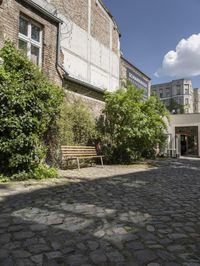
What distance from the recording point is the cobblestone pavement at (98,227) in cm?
262

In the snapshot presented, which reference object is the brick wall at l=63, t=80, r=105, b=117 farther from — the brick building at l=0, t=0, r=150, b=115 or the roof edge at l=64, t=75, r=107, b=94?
the roof edge at l=64, t=75, r=107, b=94

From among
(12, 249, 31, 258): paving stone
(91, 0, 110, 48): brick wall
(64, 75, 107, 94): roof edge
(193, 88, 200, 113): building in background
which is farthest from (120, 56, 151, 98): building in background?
(193, 88, 200, 113): building in background

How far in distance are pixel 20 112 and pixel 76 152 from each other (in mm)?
3690

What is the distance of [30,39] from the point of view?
30.3 ft

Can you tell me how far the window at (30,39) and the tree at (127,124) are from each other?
4.07 metres

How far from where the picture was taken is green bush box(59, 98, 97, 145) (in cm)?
1002

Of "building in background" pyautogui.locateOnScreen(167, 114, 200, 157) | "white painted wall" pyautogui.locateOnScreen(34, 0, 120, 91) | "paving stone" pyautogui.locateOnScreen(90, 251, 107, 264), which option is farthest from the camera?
"building in background" pyautogui.locateOnScreen(167, 114, 200, 157)

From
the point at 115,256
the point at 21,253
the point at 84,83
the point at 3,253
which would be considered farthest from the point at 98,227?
the point at 84,83

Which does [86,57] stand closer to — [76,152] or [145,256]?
[76,152]

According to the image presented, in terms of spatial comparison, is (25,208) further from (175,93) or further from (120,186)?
(175,93)

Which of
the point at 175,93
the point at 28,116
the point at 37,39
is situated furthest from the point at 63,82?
the point at 175,93

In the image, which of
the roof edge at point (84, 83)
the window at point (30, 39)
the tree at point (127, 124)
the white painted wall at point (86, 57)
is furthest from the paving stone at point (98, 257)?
the white painted wall at point (86, 57)

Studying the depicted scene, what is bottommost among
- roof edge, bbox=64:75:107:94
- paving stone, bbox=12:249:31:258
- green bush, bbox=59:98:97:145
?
paving stone, bbox=12:249:31:258

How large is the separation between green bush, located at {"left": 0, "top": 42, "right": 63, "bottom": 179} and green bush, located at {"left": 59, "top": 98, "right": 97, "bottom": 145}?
6.86ft
